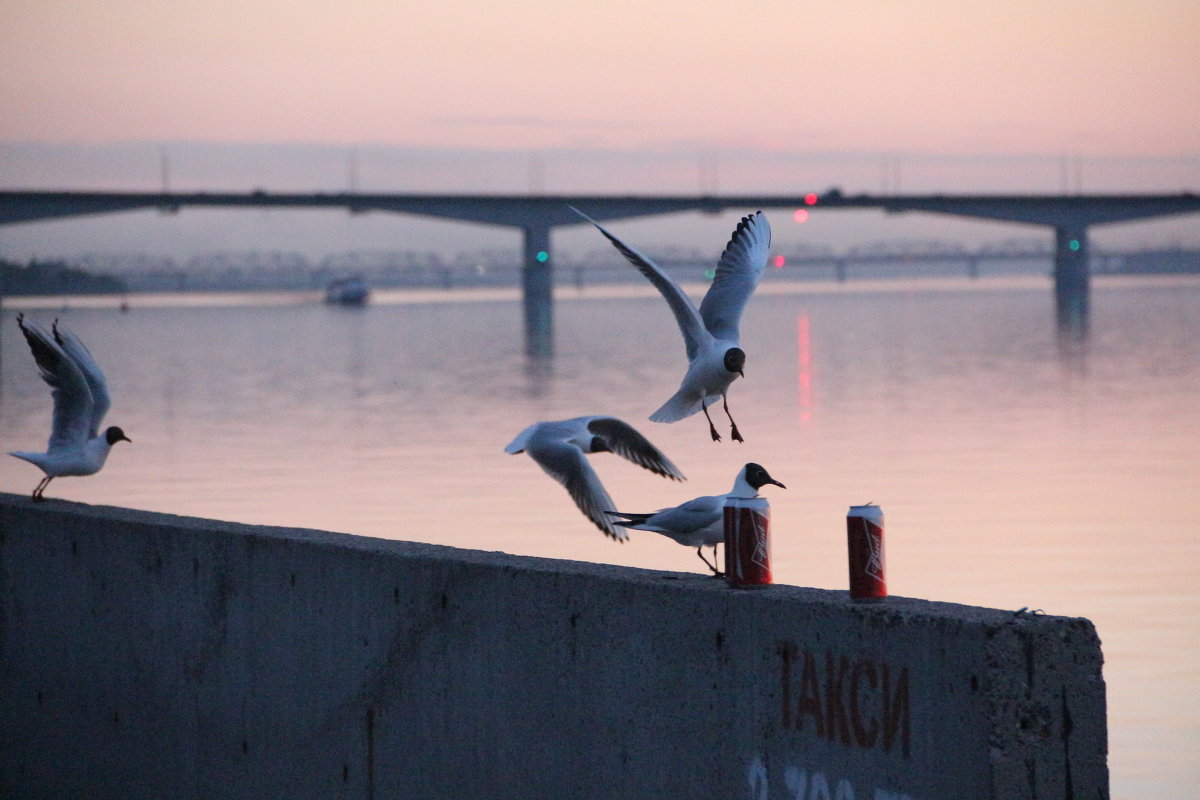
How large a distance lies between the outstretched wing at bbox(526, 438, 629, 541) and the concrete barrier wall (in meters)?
2.59

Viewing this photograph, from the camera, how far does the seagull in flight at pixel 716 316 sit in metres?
9.23

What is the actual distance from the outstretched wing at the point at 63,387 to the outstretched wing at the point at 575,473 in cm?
241

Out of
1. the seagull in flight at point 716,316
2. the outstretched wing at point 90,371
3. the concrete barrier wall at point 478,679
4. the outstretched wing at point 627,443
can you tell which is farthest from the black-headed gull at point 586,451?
the concrete barrier wall at point 478,679

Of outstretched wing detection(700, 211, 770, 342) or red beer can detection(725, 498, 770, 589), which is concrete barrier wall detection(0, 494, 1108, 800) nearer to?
red beer can detection(725, 498, 770, 589)

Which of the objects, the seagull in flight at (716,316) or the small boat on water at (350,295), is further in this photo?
the small boat on water at (350,295)

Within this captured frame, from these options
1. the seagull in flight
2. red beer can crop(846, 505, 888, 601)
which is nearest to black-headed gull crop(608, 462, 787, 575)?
red beer can crop(846, 505, 888, 601)

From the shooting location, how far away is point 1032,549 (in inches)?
547

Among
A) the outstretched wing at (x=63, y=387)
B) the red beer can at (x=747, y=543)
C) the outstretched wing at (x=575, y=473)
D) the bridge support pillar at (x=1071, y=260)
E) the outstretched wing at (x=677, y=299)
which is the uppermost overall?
the bridge support pillar at (x=1071, y=260)

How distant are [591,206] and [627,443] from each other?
119975mm

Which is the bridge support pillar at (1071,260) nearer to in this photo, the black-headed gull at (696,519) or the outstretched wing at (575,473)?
the outstretched wing at (575,473)

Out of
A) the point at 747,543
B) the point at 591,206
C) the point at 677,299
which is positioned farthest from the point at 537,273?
the point at 747,543

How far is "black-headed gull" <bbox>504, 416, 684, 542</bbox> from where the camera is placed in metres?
9.80

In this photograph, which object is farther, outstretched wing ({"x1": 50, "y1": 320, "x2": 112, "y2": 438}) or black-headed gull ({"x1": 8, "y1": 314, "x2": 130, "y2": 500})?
outstretched wing ({"x1": 50, "y1": 320, "x2": 112, "y2": 438})

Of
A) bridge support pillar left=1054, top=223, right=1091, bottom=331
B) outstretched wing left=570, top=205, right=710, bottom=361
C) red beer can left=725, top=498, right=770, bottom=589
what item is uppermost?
bridge support pillar left=1054, top=223, right=1091, bottom=331
